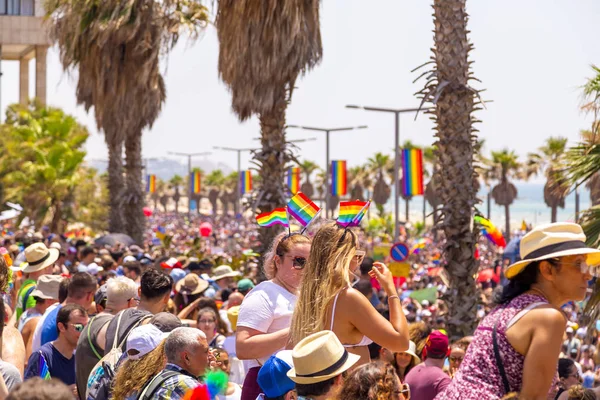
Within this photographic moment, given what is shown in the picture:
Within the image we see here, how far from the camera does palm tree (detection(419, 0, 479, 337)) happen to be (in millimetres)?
11258

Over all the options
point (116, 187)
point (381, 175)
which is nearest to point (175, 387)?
point (116, 187)

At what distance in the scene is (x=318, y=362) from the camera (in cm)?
363

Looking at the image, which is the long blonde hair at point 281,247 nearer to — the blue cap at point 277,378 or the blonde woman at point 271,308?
the blonde woman at point 271,308

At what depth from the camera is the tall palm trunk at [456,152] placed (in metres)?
11.3

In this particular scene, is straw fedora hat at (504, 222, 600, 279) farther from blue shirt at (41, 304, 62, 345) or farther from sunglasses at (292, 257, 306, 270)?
blue shirt at (41, 304, 62, 345)

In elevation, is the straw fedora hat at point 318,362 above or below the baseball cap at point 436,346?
above

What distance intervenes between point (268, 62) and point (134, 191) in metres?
10.7

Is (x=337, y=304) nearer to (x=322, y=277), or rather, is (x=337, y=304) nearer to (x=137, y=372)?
(x=322, y=277)

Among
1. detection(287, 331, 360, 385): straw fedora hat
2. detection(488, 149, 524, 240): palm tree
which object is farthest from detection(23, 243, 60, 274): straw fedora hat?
detection(488, 149, 524, 240): palm tree

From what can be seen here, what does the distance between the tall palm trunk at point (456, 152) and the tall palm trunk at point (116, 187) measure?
54.6 feet

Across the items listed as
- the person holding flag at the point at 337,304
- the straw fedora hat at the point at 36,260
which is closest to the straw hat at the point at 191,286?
the straw fedora hat at the point at 36,260

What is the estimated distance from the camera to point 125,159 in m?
25.9

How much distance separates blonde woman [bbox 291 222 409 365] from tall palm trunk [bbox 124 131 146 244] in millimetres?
21481

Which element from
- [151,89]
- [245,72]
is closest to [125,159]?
[151,89]
